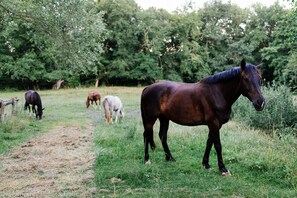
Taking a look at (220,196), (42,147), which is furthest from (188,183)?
(42,147)

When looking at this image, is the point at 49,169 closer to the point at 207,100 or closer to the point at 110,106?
the point at 207,100

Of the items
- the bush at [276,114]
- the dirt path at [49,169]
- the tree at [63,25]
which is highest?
the tree at [63,25]

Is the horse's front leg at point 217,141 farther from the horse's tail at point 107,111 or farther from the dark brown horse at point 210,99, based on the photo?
the horse's tail at point 107,111

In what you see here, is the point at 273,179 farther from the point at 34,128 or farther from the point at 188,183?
the point at 34,128

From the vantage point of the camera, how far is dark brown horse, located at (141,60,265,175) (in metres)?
5.22

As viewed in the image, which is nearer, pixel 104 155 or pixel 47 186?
pixel 47 186

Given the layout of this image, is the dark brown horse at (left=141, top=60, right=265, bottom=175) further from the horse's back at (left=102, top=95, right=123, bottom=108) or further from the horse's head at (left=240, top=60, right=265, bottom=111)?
the horse's back at (left=102, top=95, right=123, bottom=108)

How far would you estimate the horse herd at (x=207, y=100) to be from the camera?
5227 millimetres

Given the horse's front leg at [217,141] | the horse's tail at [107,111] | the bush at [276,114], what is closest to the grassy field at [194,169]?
the horse's front leg at [217,141]

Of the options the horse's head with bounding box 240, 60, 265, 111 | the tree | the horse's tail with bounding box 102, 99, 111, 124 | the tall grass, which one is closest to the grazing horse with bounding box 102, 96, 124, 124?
the horse's tail with bounding box 102, 99, 111, 124

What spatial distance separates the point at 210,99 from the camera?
18.4ft

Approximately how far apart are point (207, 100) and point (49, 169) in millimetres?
3330

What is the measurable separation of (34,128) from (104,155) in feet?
19.2

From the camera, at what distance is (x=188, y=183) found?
4.93 meters
